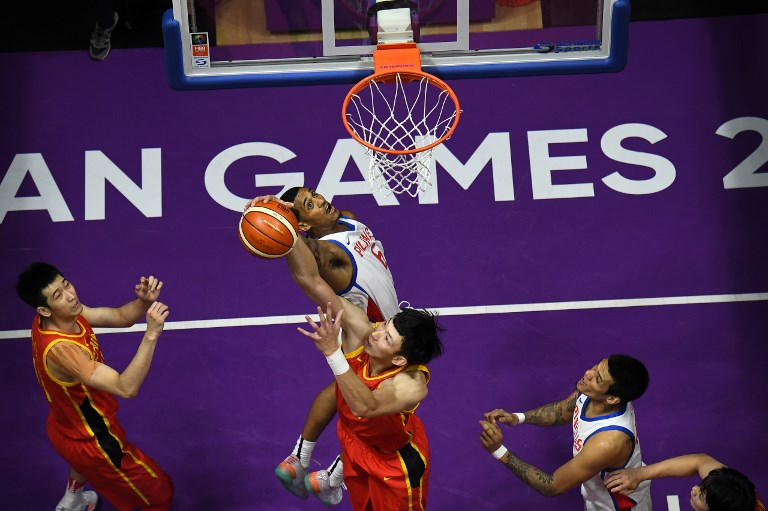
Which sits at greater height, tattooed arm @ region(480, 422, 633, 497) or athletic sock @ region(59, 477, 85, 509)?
tattooed arm @ region(480, 422, 633, 497)

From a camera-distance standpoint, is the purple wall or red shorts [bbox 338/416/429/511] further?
the purple wall

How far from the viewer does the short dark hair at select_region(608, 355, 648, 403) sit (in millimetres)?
5551

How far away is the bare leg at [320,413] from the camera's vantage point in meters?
6.18

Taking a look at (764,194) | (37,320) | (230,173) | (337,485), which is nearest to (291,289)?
(230,173)

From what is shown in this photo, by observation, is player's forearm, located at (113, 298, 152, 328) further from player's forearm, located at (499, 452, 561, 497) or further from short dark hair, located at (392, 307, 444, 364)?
player's forearm, located at (499, 452, 561, 497)

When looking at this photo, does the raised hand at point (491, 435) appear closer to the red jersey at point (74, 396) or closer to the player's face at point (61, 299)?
the red jersey at point (74, 396)

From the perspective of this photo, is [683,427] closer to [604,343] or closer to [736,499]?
[604,343]

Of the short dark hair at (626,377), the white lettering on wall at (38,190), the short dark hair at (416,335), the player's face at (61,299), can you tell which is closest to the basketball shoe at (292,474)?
the short dark hair at (416,335)

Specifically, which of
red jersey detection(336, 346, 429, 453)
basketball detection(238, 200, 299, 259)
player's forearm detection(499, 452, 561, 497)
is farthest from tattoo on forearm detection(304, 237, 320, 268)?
player's forearm detection(499, 452, 561, 497)

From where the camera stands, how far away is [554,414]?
243 inches

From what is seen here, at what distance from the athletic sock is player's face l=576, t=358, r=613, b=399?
2.86m

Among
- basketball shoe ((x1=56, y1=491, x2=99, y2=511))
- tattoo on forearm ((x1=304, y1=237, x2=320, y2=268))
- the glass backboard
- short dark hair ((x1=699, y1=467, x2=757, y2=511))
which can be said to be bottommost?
basketball shoe ((x1=56, y1=491, x2=99, y2=511))

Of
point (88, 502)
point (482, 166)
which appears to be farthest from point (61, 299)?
point (482, 166)

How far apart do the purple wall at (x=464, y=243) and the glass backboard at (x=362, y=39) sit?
1688mm
